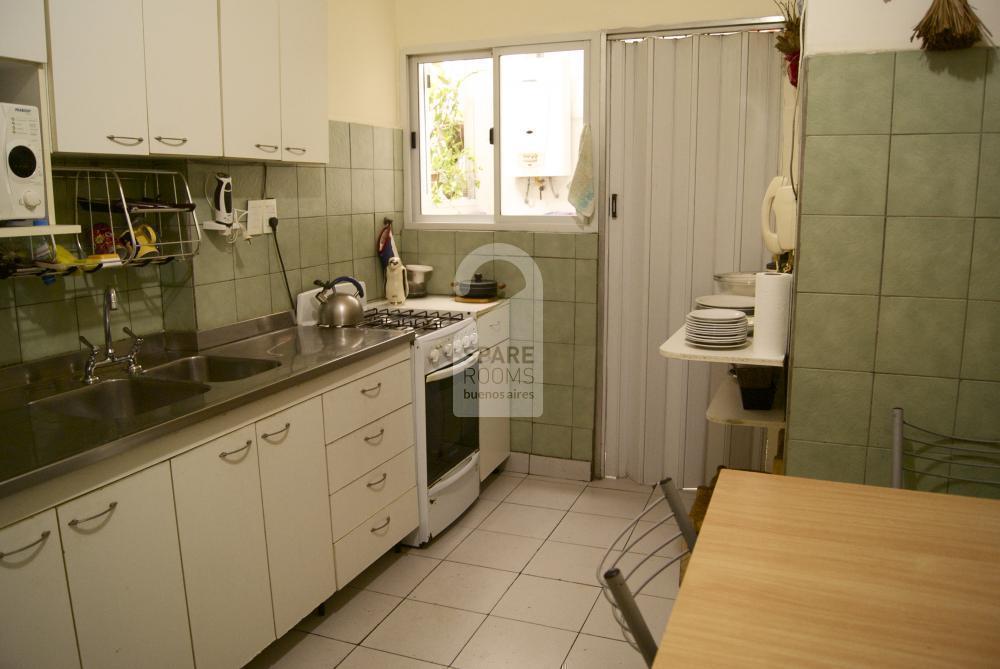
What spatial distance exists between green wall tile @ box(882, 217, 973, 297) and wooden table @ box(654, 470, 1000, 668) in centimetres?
69

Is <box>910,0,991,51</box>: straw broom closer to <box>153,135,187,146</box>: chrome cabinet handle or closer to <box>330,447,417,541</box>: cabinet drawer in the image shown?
<box>153,135,187,146</box>: chrome cabinet handle

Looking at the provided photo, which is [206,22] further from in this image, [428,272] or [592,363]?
[592,363]

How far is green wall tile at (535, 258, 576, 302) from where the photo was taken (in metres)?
3.90

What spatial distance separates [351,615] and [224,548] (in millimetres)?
770

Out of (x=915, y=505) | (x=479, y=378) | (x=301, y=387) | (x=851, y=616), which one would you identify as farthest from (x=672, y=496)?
(x=479, y=378)

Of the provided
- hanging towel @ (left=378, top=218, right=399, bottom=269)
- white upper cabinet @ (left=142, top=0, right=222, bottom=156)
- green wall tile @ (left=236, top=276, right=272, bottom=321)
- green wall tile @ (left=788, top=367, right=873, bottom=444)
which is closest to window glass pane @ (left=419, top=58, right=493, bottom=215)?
hanging towel @ (left=378, top=218, right=399, bottom=269)

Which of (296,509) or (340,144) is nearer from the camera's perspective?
(296,509)

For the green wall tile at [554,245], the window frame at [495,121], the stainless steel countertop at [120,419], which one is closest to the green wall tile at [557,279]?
the green wall tile at [554,245]

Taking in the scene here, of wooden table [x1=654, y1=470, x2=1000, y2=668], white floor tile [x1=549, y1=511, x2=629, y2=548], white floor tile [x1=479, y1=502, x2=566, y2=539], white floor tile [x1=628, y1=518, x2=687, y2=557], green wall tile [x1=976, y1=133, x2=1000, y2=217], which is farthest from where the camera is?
white floor tile [x1=479, y1=502, x2=566, y2=539]

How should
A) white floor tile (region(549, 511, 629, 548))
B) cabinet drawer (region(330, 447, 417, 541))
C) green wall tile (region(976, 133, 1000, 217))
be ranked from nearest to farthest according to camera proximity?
green wall tile (region(976, 133, 1000, 217)), cabinet drawer (region(330, 447, 417, 541)), white floor tile (region(549, 511, 629, 548))

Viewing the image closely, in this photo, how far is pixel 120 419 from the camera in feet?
6.38

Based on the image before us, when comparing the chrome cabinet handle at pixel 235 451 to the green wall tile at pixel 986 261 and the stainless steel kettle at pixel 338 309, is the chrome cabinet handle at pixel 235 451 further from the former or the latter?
the green wall tile at pixel 986 261

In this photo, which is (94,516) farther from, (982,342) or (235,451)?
(982,342)

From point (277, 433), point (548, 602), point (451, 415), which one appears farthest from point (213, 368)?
point (548, 602)
